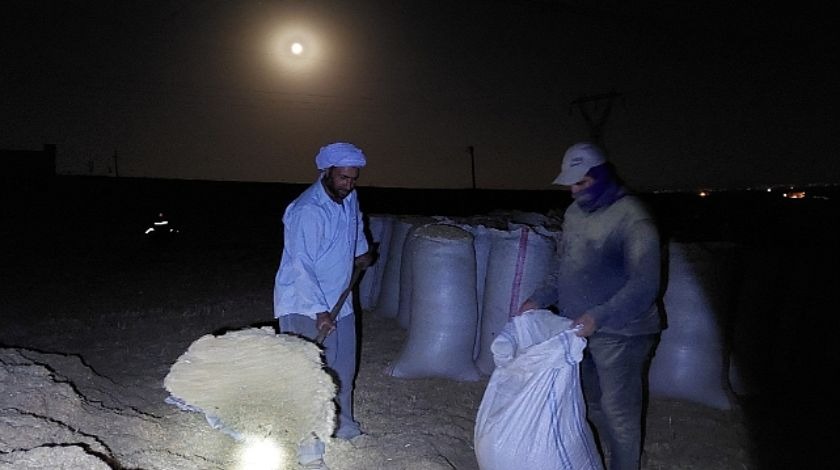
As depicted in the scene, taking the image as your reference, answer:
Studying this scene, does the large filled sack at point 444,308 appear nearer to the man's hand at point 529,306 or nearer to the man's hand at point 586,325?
the man's hand at point 529,306

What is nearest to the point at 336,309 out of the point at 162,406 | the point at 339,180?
the point at 339,180

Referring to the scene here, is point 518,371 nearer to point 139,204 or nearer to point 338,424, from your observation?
point 338,424

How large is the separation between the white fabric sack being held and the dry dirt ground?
18.8 inches

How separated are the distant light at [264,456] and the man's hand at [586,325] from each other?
111cm

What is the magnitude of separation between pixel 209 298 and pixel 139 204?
19.5 m

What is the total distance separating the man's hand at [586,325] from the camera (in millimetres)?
2082

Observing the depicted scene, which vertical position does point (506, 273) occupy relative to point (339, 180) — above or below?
below

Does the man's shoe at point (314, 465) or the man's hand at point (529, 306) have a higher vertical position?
the man's hand at point (529, 306)

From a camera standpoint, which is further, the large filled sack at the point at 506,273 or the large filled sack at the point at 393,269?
the large filled sack at the point at 393,269

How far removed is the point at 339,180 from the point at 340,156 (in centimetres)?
10

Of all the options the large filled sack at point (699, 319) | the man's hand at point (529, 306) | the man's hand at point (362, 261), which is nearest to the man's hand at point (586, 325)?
the man's hand at point (529, 306)

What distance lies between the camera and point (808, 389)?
3.96 metres

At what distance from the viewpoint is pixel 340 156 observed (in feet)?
8.16

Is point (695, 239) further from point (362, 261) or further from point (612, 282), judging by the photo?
point (612, 282)
